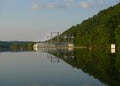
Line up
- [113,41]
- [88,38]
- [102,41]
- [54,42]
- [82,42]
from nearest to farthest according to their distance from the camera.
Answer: [113,41]
[102,41]
[88,38]
[82,42]
[54,42]

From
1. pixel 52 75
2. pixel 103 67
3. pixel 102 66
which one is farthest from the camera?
pixel 102 66

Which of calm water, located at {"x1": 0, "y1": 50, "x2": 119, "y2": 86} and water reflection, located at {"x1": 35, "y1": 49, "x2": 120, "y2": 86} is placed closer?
calm water, located at {"x1": 0, "y1": 50, "x2": 119, "y2": 86}

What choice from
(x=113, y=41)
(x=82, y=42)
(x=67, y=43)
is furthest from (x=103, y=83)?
(x=67, y=43)

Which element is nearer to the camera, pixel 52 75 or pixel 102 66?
pixel 52 75

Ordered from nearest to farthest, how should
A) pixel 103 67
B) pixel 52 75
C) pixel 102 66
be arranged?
pixel 52 75 < pixel 103 67 < pixel 102 66

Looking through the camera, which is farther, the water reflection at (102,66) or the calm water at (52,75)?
the water reflection at (102,66)

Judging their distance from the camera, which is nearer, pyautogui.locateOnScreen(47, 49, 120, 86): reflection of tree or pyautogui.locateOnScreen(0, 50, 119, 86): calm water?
pyautogui.locateOnScreen(0, 50, 119, 86): calm water

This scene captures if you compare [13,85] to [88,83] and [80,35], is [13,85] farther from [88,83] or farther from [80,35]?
[80,35]

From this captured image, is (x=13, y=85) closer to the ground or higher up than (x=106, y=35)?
closer to the ground

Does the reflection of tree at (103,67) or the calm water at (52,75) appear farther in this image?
the reflection of tree at (103,67)

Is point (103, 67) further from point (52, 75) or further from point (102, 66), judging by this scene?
point (52, 75)

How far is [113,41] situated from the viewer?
71.8 m

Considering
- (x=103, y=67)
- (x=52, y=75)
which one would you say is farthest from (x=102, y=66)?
(x=52, y=75)

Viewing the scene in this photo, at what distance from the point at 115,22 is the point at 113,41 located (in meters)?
4.31
